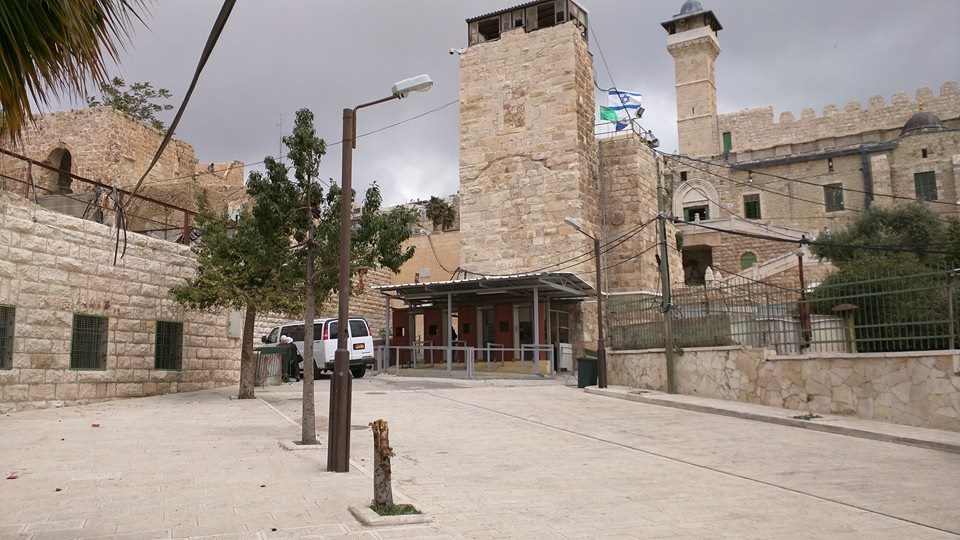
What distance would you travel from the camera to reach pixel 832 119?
5212 centimetres

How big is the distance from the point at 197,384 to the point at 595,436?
37.3 ft

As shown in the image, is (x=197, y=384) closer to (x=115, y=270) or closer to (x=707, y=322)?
(x=115, y=270)

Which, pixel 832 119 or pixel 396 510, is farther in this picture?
pixel 832 119

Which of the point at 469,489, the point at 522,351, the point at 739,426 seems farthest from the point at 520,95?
the point at 469,489

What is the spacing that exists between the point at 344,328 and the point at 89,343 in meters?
8.74

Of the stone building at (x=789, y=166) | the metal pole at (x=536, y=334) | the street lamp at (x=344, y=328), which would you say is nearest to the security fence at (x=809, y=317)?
the metal pole at (x=536, y=334)

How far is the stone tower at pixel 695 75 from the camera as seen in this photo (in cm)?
A: 5803

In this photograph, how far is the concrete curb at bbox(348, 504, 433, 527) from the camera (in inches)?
240

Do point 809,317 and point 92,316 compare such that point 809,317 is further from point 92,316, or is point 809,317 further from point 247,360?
point 92,316

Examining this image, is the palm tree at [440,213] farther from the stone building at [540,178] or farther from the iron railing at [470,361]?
the iron railing at [470,361]

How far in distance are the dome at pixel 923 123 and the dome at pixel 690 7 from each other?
19234 millimetres

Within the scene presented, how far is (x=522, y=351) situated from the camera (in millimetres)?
23828

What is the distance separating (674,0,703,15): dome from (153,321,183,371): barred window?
52.9m

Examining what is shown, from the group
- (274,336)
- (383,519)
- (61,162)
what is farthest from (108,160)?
(383,519)
